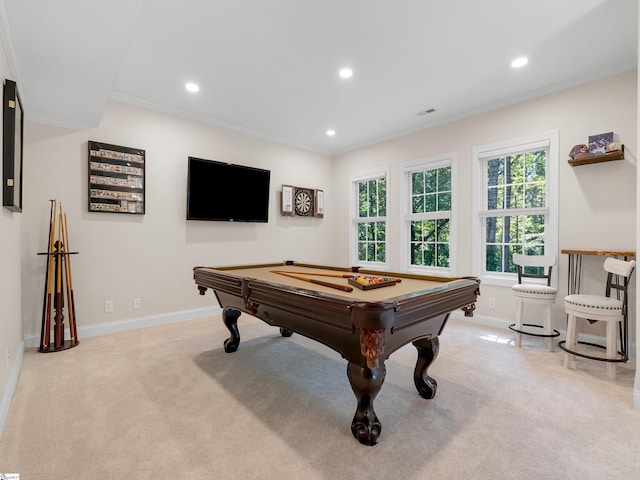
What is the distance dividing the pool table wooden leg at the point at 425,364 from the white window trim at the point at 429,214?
2.42 m

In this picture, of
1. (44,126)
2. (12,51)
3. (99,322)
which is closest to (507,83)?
(12,51)

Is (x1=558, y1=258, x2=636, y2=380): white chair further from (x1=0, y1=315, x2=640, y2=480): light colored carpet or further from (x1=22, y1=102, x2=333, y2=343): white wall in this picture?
(x1=22, y1=102, x2=333, y2=343): white wall

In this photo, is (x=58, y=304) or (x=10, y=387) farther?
(x=58, y=304)

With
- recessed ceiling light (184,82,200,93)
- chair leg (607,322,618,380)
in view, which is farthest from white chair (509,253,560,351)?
recessed ceiling light (184,82,200,93)

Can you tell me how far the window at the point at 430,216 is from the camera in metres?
4.33

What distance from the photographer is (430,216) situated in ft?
14.8

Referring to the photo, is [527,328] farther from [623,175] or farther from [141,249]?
[141,249]

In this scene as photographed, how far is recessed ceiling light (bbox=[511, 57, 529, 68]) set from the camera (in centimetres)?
284

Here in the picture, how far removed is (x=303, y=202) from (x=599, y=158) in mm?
3825

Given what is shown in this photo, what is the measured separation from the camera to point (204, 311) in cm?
422

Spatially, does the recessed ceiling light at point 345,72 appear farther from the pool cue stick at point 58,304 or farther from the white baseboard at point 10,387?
the white baseboard at point 10,387

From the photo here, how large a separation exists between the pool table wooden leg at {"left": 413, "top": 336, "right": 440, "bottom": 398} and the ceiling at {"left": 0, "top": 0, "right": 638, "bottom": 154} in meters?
2.36

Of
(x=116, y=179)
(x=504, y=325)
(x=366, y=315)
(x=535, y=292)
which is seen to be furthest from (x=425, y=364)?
(x=116, y=179)

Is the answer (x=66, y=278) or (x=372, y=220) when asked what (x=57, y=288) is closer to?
(x=66, y=278)
